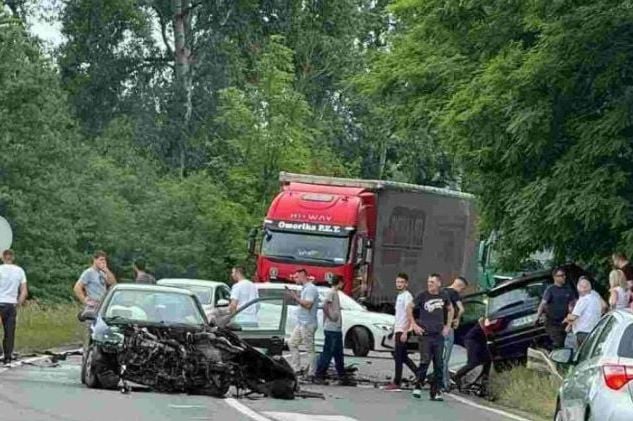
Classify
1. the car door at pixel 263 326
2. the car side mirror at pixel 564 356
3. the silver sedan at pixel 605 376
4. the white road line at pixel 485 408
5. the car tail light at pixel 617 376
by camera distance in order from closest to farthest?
the silver sedan at pixel 605 376, the car tail light at pixel 617 376, the car side mirror at pixel 564 356, the white road line at pixel 485 408, the car door at pixel 263 326

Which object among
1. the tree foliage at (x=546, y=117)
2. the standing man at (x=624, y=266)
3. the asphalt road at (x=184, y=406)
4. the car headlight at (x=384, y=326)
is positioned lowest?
the asphalt road at (x=184, y=406)

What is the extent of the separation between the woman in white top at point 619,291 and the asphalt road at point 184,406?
6.60 ft

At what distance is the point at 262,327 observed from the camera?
78.9 ft

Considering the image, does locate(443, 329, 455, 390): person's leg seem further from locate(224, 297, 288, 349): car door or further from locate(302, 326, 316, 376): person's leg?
locate(224, 297, 288, 349): car door

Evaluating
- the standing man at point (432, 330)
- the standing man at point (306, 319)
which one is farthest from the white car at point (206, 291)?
the standing man at point (432, 330)

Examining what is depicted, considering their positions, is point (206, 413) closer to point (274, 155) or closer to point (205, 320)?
point (205, 320)

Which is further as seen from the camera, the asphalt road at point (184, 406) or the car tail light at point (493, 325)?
the car tail light at point (493, 325)

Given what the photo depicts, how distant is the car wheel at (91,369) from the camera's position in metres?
21.2

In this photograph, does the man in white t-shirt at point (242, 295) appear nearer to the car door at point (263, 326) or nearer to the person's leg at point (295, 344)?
the car door at point (263, 326)

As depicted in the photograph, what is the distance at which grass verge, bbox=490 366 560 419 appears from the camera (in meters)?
21.7

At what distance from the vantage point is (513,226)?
26453 mm

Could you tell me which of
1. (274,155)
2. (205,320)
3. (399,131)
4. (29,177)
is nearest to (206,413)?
(205,320)

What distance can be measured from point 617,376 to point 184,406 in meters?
8.04

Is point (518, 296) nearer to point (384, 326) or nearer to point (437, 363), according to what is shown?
point (437, 363)
